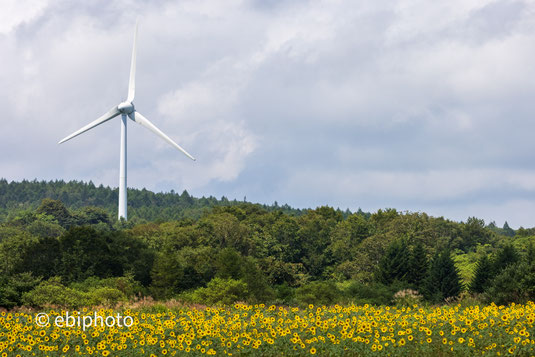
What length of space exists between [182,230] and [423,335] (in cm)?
6556

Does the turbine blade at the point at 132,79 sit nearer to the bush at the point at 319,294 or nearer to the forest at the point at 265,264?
the forest at the point at 265,264

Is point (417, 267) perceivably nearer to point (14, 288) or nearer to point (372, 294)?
point (372, 294)

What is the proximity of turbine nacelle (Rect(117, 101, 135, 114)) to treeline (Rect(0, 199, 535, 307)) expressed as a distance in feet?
50.5

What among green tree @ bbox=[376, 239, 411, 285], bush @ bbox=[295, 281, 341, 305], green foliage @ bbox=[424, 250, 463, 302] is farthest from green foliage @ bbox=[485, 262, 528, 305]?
green tree @ bbox=[376, 239, 411, 285]

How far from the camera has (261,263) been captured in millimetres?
84438

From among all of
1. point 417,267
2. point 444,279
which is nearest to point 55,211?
point 417,267

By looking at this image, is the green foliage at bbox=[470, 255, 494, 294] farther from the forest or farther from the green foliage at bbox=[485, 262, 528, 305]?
the green foliage at bbox=[485, 262, 528, 305]

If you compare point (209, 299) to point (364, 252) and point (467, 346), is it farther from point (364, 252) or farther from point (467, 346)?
point (364, 252)

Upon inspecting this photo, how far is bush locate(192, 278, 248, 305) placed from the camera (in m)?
43.5

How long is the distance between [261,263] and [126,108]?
24.3m

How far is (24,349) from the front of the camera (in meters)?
19.9

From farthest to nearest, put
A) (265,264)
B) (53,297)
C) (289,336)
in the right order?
(265,264)
(53,297)
(289,336)

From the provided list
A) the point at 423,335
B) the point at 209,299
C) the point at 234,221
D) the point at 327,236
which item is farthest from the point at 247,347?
the point at 327,236

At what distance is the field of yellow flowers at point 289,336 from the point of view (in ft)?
63.3
